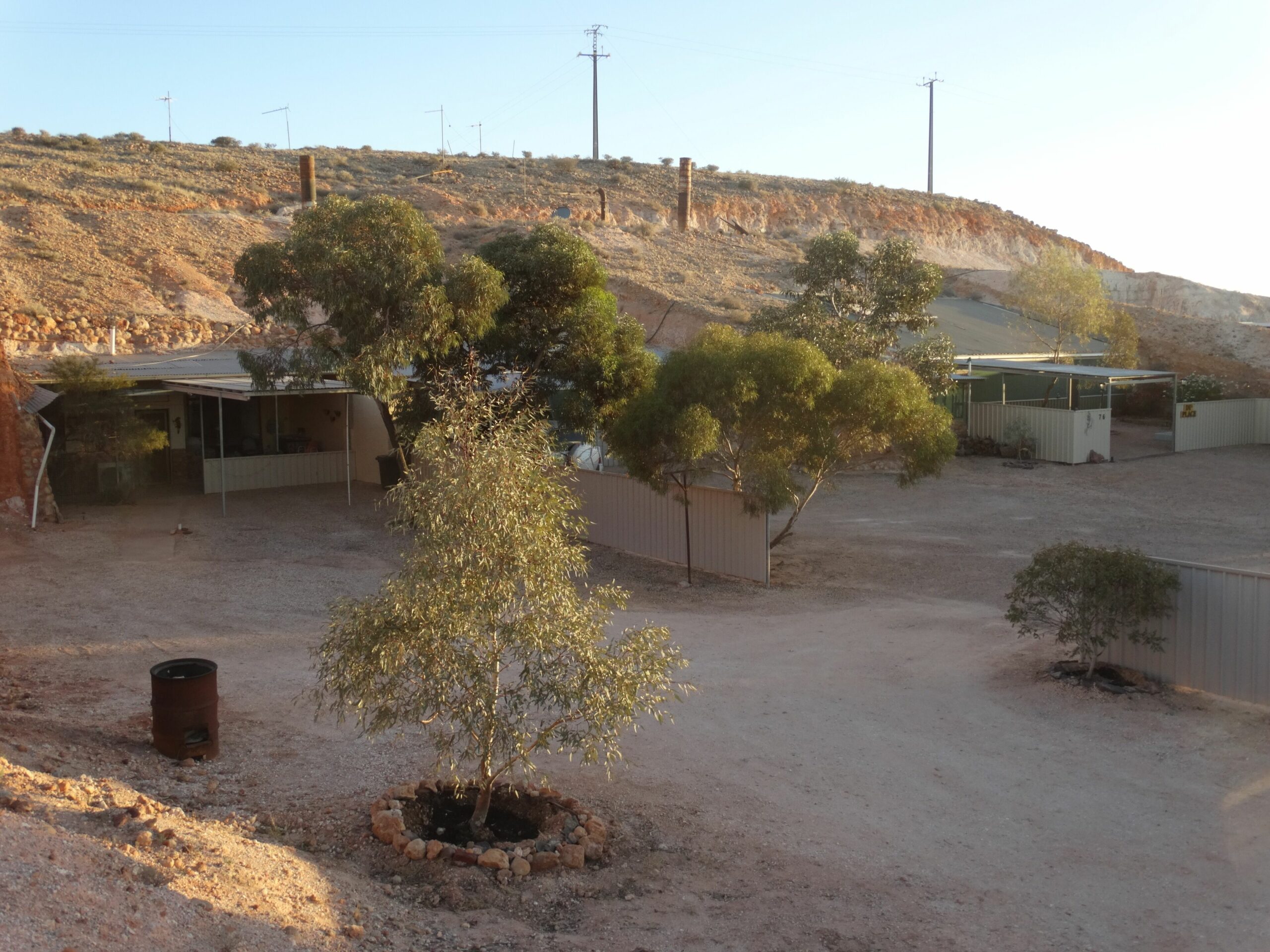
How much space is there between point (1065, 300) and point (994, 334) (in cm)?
358

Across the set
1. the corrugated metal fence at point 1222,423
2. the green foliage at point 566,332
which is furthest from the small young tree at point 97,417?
the corrugated metal fence at point 1222,423

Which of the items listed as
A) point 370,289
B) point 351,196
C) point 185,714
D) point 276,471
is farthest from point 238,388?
point 351,196

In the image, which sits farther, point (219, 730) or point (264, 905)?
point (219, 730)

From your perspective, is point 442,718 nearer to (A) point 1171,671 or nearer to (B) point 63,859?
(B) point 63,859

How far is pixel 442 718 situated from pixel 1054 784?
16.6ft

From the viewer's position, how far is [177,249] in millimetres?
37438

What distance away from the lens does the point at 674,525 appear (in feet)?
61.2

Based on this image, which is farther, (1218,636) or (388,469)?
(388,469)

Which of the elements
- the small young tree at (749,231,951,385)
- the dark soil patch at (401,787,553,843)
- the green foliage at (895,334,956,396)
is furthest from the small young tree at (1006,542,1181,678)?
the green foliage at (895,334,956,396)

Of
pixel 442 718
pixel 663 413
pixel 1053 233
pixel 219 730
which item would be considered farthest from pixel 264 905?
pixel 1053 233

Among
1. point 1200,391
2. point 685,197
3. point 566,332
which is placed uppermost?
point 685,197

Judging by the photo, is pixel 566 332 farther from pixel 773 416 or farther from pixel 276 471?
pixel 276 471

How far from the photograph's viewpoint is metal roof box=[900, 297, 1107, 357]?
123 ft

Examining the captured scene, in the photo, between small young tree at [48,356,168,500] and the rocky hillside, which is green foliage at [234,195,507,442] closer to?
small young tree at [48,356,168,500]
